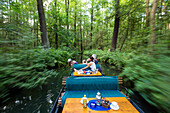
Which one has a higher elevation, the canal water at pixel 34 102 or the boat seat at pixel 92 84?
the boat seat at pixel 92 84

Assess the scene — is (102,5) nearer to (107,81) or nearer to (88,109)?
(107,81)

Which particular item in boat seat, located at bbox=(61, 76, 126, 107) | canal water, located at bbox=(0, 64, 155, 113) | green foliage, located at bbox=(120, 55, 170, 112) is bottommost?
canal water, located at bbox=(0, 64, 155, 113)

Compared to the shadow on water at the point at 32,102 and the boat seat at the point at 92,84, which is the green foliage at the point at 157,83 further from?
the shadow on water at the point at 32,102

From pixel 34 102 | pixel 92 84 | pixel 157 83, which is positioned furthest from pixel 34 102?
pixel 157 83

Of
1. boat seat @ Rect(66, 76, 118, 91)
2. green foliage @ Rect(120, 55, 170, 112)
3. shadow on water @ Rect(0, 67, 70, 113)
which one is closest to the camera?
green foliage @ Rect(120, 55, 170, 112)

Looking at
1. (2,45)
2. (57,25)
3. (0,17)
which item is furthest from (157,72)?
(57,25)

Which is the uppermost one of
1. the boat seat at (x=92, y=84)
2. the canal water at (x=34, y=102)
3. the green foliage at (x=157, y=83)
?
the green foliage at (x=157, y=83)

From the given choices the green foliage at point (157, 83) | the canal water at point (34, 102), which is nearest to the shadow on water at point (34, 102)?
the canal water at point (34, 102)

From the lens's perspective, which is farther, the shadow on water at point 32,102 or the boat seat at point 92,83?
the boat seat at point 92,83

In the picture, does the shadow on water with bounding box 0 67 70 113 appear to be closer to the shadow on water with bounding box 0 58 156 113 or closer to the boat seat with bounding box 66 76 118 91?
the shadow on water with bounding box 0 58 156 113

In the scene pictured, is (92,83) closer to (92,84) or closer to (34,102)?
(92,84)

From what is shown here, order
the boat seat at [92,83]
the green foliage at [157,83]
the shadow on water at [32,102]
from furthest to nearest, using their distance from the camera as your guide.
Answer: the boat seat at [92,83], the shadow on water at [32,102], the green foliage at [157,83]

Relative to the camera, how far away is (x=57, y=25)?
15.7 m

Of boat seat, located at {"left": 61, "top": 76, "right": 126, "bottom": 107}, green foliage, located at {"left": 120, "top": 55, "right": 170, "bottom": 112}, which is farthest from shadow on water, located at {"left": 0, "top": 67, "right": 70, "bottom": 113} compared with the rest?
green foliage, located at {"left": 120, "top": 55, "right": 170, "bottom": 112}
